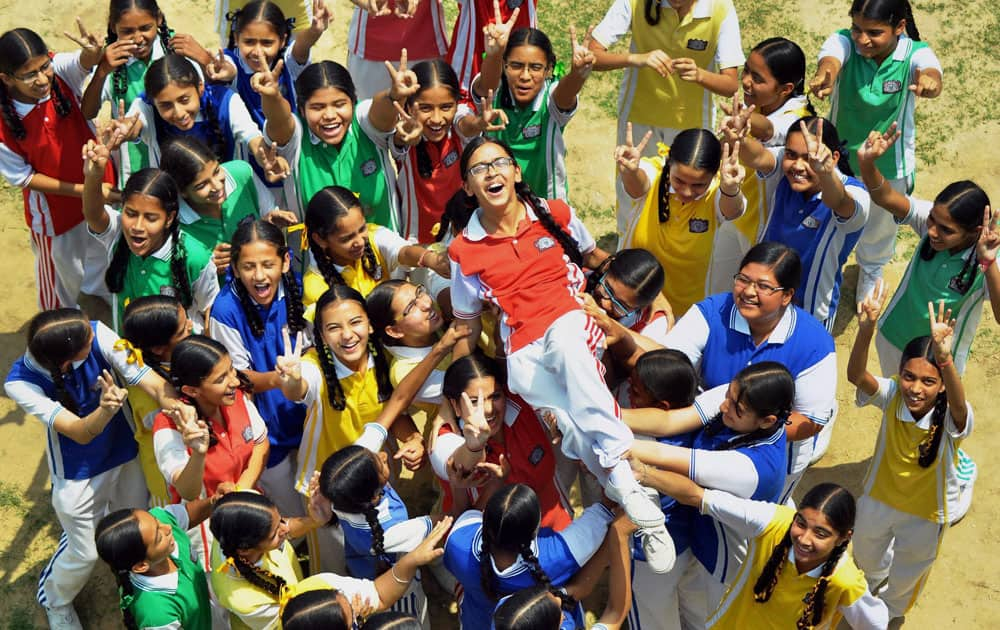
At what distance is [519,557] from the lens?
14.3 ft

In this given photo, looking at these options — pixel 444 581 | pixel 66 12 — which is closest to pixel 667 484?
pixel 444 581

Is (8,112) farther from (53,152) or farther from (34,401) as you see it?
(34,401)

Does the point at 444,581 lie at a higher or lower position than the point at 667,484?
lower

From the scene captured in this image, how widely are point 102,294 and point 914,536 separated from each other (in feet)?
16.5

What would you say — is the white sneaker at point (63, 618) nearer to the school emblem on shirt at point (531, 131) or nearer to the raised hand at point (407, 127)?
the raised hand at point (407, 127)

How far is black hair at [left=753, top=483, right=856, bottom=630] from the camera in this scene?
428 centimetres

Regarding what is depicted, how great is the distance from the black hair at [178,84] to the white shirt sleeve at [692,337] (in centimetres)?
274

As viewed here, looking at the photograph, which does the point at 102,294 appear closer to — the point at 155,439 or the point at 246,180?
the point at 246,180

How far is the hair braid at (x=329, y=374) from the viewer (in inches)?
200

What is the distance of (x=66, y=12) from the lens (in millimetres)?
9328

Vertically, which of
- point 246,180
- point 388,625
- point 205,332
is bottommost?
point 388,625

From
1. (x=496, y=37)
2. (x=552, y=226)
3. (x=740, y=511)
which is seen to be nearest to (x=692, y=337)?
(x=552, y=226)

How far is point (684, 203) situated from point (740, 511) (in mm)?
1754

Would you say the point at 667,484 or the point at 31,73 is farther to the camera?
the point at 31,73
